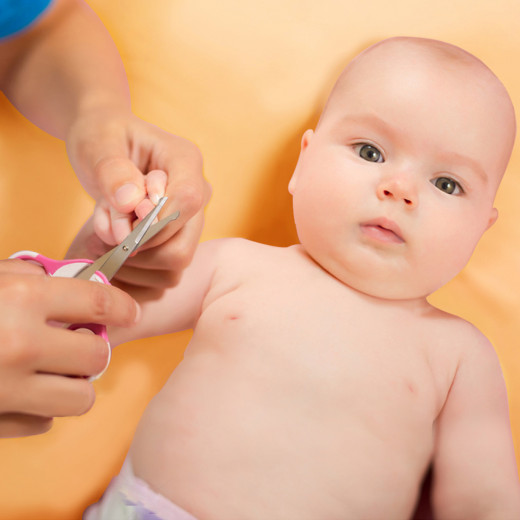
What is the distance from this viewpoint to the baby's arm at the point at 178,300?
1033 millimetres

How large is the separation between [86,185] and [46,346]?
0.46 m

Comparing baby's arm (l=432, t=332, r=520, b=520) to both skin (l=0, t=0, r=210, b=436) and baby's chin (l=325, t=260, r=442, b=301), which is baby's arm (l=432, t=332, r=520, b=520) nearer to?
baby's chin (l=325, t=260, r=442, b=301)

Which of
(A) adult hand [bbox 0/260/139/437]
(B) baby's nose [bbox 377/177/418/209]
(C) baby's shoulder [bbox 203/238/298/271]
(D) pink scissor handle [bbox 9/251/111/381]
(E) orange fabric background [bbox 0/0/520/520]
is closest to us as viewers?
(A) adult hand [bbox 0/260/139/437]

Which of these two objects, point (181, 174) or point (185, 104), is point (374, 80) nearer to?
point (181, 174)

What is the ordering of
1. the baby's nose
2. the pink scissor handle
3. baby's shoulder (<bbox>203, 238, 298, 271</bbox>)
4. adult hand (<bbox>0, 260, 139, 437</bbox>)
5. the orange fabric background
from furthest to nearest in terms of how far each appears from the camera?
the orange fabric background
baby's shoulder (<bbox>203, 238, 298, 271</bbox>)
the baby's nose
the pink scissor handle
adult hand (<bbox>0, 260, 139, 437</bbox>)

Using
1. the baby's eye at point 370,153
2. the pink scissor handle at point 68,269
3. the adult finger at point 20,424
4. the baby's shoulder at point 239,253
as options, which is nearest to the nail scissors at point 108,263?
the pink scissor handle at point 68,269

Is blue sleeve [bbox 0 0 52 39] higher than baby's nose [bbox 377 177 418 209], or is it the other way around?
blue sleeve [bbox 0 0 52 39]

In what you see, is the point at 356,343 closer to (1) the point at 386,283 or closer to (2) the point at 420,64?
(1) the point at 386,283

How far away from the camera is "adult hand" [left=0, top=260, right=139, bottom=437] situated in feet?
2.31

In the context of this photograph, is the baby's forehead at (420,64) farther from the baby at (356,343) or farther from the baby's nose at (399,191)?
the baby's nose at (399,191)

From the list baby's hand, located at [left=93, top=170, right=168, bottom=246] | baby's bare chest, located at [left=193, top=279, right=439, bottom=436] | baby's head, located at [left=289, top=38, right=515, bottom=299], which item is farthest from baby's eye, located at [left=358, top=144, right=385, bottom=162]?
baby's hand, located at [left=93, top=170, right=168, bottom=246]

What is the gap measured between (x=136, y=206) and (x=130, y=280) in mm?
159

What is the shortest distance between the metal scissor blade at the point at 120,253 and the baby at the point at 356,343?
0.21m

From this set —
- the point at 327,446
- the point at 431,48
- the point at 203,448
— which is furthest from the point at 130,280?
the point at 431,48
